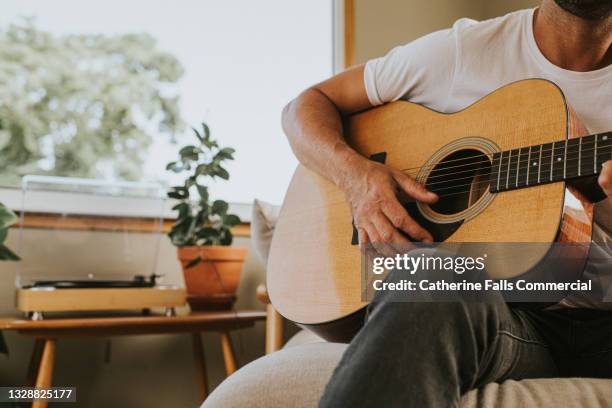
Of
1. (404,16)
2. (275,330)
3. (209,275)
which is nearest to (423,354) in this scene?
(275,330)

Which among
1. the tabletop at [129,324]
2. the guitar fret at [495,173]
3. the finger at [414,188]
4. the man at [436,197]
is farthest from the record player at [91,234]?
the guitar fret at [495,173]

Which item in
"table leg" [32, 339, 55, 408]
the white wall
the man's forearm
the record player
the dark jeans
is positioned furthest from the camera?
the white wall

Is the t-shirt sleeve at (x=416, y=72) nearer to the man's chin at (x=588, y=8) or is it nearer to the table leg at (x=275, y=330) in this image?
the man's chin at (x=588, y=8)

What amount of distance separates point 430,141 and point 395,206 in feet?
0.51

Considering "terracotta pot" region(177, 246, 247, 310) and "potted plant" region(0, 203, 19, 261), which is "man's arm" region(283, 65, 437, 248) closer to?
"terracotta pot" region(177, 246, 247, 310)

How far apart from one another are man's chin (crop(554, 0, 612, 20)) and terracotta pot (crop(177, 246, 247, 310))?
1.16 metres

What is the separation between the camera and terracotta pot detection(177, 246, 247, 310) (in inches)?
69.2

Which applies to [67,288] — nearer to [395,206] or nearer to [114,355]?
[114,355]

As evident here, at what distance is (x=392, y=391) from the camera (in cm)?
55

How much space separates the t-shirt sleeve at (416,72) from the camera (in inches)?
44.4

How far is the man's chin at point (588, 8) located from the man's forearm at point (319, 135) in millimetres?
424

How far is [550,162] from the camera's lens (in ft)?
2.60

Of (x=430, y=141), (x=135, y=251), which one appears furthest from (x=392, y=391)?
(x=135, y=251)

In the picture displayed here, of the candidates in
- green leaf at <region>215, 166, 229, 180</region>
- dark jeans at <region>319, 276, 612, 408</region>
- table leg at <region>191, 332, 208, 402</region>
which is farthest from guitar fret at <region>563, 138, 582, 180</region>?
table leg at <region>191, 332, 208, 402</region>
